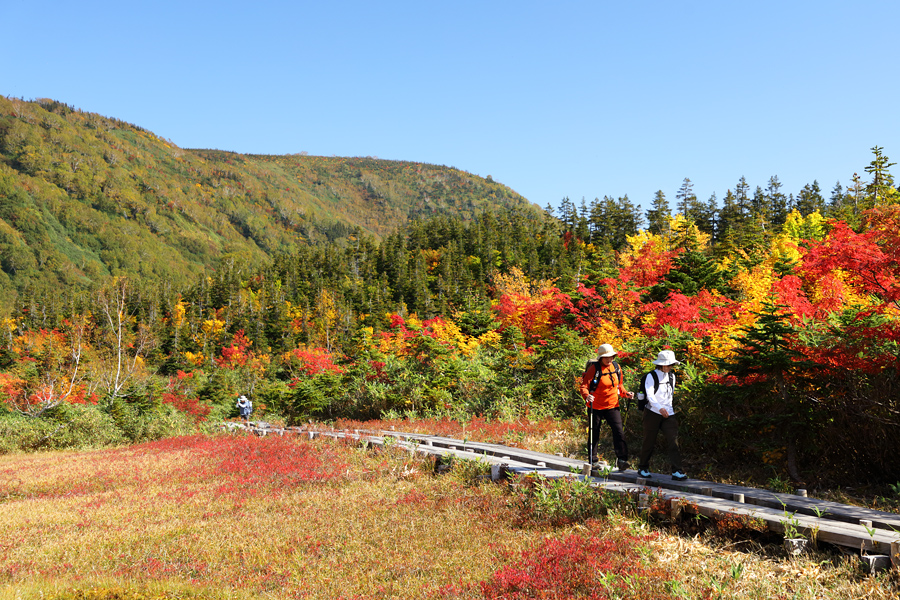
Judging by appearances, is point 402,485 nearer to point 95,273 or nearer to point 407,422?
point 407,422

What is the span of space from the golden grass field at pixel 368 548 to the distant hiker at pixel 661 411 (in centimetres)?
146

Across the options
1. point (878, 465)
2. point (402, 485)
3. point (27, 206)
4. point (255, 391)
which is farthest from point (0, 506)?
point (27, 206)

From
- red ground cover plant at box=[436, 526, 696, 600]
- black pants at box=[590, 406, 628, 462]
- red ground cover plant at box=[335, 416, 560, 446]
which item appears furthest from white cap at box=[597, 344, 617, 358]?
red ground cover plant at box=[335, 416, 560, 446]

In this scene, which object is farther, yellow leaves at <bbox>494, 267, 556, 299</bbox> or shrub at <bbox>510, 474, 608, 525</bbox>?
yellow leaves at <bbox>494, 267, 556, 299</bbox>

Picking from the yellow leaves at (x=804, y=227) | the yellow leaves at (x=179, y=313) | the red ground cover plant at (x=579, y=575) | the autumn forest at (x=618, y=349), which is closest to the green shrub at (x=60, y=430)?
the autumn forest at (x=618, y=349)

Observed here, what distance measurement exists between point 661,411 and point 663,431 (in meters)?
0.34

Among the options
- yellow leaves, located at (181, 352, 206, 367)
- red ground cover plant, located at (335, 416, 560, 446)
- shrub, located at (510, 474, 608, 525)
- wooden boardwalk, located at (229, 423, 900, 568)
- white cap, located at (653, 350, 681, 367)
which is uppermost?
white cap, located at (653, 350, 681, 367)

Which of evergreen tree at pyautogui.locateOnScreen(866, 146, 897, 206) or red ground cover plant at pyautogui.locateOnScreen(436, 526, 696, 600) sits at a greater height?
evergreen tree at pyautogui.locateOnScreen(866, 146, 897, 206)

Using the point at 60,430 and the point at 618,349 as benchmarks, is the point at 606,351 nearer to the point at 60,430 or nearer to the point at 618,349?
the point at 618,349

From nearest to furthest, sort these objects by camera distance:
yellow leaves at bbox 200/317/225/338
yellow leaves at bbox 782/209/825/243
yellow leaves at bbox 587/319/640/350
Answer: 1. yellow leaves at bbox 587/319/640/350
2. yellow leaves at bbox 782/209/825/243
3. yellow leaves at bbox 200/317/225/338

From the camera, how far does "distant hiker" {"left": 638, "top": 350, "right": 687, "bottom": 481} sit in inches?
303

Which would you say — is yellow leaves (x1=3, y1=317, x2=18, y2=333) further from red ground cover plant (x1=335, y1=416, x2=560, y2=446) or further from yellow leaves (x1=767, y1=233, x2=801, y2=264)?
yellow leaves (x1=767, y1=233, x2=801, y2=264)

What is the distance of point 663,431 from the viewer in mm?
7816

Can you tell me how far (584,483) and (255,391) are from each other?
42279 millimetres
